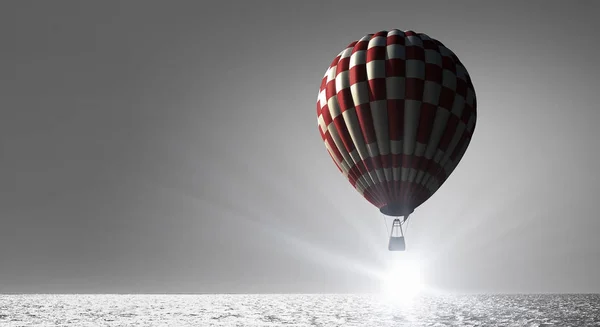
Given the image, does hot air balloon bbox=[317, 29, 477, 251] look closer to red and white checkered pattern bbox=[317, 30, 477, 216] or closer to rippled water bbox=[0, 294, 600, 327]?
red and white checkered pattern bbox=[317, 30, 477, 216]

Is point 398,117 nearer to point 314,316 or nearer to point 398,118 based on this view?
point 398,118

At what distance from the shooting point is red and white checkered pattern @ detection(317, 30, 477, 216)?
33.6 meters

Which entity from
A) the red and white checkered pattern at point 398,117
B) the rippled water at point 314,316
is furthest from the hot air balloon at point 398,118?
the rippled water at point 314,316

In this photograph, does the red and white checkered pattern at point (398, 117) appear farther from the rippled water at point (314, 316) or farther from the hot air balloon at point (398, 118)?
the rippled water at point (314, 316)

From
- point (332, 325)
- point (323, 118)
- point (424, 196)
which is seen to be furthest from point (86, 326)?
point (424, 196)

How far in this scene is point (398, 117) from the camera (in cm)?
3362

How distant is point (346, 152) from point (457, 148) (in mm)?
6601

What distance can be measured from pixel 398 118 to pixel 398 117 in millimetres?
56

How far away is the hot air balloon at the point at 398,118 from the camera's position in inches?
1324

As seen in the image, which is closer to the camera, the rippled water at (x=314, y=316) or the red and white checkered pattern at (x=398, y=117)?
the red and white checkered pattern at (x=398, y=117)

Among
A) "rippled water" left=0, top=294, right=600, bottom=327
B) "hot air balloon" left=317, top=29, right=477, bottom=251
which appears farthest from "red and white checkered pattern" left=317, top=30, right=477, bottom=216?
"rippled water" left=0, top=294, right=600, bottom=327

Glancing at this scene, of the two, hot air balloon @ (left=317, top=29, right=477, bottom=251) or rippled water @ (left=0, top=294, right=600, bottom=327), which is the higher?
hot air balloon @ (left=317, top=29, right=477, bottom=251)

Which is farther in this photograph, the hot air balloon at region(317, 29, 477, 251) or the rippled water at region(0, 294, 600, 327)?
the rippled water at region(0, 294, 600, 327)

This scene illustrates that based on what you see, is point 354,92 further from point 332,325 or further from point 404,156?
point 332,325
